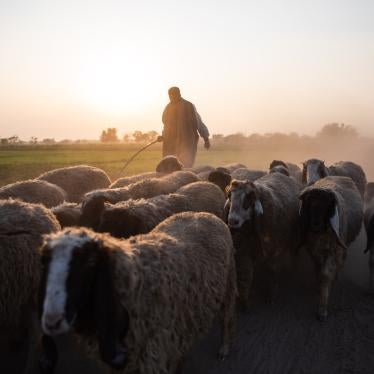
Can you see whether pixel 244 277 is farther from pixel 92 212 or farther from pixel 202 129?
pixel 202 129

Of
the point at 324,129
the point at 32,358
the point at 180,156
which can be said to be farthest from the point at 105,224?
the point at 324,129

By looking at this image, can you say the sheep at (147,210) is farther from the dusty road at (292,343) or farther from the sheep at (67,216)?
the dusty road at (292,343)

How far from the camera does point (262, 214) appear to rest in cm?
661

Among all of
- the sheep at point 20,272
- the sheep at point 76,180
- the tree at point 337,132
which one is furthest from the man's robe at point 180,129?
the tree at point 337,132

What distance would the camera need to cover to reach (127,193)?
7.47 m

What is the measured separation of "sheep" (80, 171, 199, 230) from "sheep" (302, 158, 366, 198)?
3264 mm

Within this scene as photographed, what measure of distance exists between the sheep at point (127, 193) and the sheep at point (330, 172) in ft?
10.7

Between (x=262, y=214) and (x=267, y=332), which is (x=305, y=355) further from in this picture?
(x=262, y=214)

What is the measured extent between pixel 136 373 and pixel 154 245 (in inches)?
41.9

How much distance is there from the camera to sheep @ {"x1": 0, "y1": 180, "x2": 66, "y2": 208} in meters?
7.62

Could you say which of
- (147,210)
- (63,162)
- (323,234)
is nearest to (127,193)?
(147,210)

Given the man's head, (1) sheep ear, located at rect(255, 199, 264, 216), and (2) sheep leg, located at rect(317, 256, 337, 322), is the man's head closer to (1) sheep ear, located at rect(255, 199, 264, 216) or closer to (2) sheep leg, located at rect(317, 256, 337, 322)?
(1) sheep ear, located at rect(255, 199, 264, 216)

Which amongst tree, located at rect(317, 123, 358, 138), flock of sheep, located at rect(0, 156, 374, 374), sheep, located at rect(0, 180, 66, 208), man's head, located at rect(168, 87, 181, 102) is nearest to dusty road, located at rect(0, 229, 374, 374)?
flock of sheep, located at rect(0, 156, 374, 374)

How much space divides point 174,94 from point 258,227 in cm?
672
